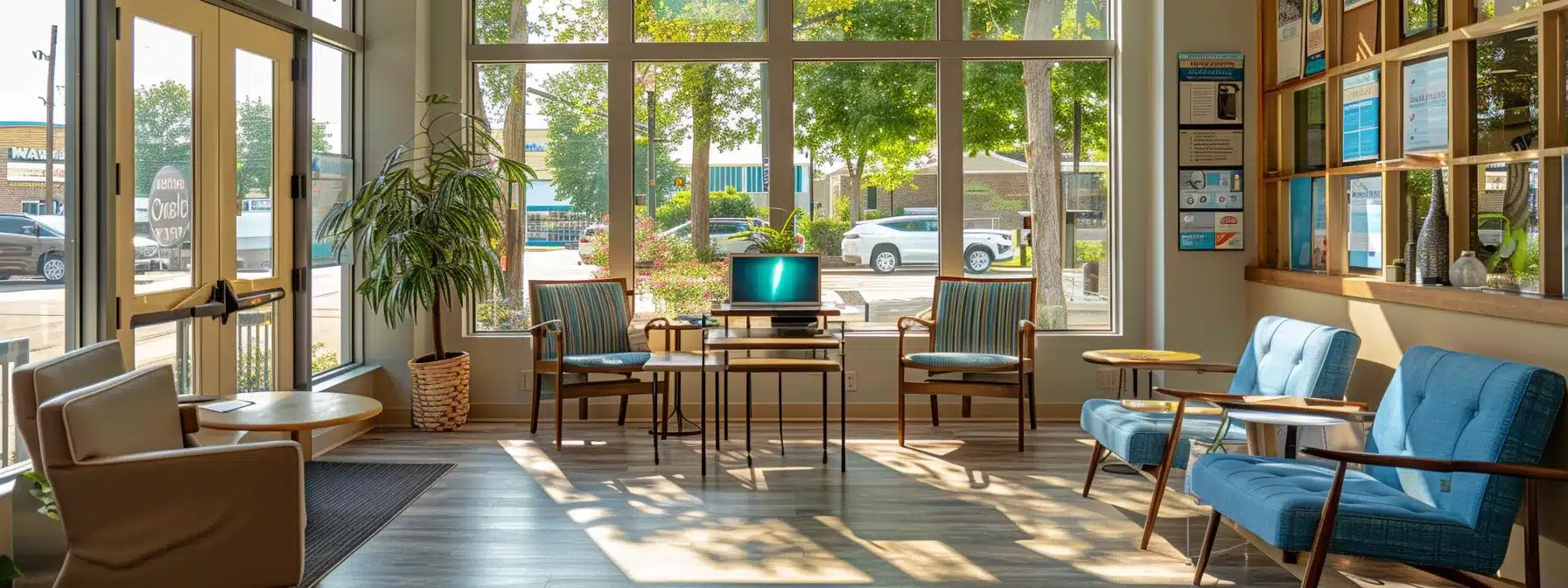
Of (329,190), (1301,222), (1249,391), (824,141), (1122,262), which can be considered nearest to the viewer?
(1249,391)

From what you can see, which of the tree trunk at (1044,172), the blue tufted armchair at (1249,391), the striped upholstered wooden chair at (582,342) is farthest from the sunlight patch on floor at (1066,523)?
the tree trunk at (1044,172)

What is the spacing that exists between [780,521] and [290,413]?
1.96 metres

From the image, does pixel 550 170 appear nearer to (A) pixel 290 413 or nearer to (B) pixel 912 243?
(B) pixel 912 243

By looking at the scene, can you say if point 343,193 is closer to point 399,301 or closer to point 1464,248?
point 399,301

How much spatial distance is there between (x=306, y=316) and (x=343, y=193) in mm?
957

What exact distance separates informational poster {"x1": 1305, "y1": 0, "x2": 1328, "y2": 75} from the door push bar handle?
5.62m

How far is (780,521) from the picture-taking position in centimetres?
486

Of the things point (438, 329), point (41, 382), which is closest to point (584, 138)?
point (438, 329)

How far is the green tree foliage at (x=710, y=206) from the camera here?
25.1ft

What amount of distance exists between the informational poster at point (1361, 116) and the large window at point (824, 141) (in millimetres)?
1891

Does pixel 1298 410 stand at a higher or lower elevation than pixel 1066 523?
higher

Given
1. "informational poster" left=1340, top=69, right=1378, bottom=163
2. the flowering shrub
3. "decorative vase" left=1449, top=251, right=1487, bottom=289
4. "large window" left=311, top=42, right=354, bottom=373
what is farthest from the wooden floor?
"informational poster" left=1340, top=69, right=1378, bottom=163

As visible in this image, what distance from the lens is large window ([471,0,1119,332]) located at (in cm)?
756

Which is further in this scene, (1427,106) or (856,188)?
(856,188)
